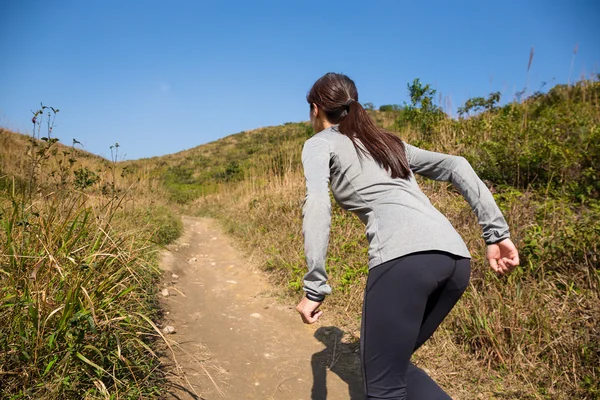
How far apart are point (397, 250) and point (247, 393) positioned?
6.20ft

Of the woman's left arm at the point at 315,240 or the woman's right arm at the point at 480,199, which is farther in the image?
the woman's right arm at the point at 480,199

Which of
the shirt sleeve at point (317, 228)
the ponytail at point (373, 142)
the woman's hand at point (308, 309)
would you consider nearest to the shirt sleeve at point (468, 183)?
the ponytail at point (373, 142)

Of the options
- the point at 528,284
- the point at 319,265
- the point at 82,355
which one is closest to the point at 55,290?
the point at 82,355

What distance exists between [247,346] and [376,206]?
240 cm

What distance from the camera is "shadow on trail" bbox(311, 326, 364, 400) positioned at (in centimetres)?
273

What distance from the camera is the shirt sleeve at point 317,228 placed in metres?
1.35

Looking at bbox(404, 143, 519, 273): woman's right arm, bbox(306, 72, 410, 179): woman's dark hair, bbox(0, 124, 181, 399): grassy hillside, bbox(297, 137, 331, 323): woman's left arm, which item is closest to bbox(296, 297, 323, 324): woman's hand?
bbox(297, 137, 331, 323): woman's left arm

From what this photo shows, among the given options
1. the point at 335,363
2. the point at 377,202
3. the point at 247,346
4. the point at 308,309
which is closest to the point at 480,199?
the point at 377,202

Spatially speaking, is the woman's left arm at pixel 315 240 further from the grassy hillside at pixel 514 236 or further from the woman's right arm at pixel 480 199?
the grassy hillside at pixel 514 236

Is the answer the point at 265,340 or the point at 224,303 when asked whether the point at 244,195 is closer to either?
the point at 224,303

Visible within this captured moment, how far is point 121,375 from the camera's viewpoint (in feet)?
7.03

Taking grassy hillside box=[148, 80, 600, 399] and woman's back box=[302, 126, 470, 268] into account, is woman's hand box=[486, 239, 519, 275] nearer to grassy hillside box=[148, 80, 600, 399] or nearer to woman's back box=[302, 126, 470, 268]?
woman's back box=[302, 126, 470, 268]

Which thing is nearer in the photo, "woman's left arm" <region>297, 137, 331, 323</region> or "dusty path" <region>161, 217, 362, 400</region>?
"woman's left arm" <region>297, 137, 331, 323</region>

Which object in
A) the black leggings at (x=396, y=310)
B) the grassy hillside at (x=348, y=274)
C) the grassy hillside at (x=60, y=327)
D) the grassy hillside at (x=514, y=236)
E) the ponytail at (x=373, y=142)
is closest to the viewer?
the black leggings at (x=396, y=310)
